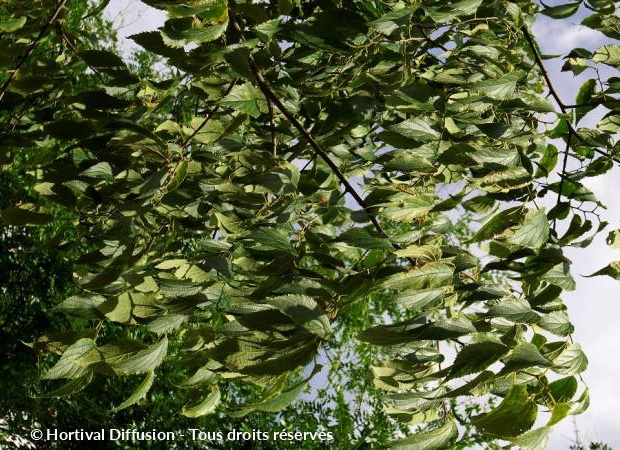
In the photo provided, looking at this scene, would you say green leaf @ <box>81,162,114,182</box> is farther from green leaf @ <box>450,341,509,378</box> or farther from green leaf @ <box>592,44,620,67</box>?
green leaf @ <box>592,44,620,67</box>

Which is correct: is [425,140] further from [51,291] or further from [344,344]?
[51,291]

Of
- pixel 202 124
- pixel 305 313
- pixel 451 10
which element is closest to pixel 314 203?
pixel 202 124

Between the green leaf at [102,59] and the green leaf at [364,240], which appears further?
the green leaf at [102,59]

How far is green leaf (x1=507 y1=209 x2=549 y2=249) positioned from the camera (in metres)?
1.00

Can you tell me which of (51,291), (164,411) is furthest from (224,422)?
(51,291)

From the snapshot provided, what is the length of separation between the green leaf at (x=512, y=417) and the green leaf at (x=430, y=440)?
0.13 m

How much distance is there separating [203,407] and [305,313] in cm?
48

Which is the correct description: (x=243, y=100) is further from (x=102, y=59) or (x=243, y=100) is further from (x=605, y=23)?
(x=605, y=23)

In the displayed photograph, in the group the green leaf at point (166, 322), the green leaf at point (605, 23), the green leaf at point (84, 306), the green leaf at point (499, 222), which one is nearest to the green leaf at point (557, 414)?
the green leaf at point (499, 222)

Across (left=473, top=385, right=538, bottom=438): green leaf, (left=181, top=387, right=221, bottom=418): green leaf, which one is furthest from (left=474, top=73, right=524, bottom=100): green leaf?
(left=181, top=387, right=221, bottom=418): green leaf

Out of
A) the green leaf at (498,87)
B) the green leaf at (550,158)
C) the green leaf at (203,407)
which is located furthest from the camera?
the green leaf at (550,158)

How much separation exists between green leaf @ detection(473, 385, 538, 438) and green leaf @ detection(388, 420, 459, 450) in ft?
0.41

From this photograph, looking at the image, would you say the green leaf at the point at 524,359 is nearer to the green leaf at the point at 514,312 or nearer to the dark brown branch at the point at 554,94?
the green leaf at the point at 514,312

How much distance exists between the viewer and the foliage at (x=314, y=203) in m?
0.87
